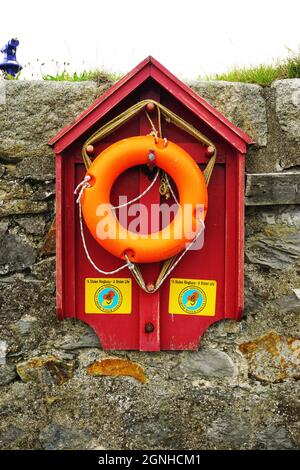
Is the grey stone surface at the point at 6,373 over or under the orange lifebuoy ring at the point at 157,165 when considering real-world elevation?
under

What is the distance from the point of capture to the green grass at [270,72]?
2.17 metres

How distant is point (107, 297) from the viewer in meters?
1.92

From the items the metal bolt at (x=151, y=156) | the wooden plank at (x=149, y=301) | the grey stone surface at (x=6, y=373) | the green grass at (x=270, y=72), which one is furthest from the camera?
the green grass at (x=270, y=72)

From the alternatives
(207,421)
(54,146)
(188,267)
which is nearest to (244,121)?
(188,267)

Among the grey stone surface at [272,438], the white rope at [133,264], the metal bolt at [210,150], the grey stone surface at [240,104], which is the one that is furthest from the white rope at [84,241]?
the grey stone surface at [272,438]

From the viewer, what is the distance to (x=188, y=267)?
6.29 feet

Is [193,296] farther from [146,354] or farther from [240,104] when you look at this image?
[240,104]

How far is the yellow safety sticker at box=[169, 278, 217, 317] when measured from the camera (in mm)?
1915

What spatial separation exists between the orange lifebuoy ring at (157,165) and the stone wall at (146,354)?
1.01ft

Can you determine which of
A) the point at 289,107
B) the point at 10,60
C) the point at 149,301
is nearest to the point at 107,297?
the point at 149,301

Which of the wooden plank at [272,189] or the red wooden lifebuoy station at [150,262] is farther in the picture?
the wooden plank at [272,189]

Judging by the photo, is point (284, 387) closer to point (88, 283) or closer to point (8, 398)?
point (88, 283)

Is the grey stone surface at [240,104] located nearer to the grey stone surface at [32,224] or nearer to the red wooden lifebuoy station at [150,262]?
the red wooden lifebuoy station at [150,262]
